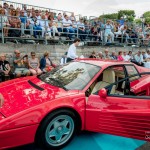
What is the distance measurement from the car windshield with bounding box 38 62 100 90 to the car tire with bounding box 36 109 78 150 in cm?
60

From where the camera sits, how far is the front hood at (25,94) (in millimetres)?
3562

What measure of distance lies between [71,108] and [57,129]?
1.37 ft

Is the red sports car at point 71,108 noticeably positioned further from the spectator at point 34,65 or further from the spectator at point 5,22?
the spectator at point 5,22

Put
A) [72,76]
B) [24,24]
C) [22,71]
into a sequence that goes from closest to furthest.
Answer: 1. [72,76]
2. [22,71]
3. [24,24]

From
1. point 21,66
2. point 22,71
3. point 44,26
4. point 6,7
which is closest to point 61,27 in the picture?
point 44,26

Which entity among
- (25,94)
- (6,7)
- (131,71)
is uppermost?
(6,7)

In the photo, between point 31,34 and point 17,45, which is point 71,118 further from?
point 31,34

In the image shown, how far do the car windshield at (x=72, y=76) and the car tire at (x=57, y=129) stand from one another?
0.60 metres

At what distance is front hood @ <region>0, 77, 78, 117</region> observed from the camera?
356 centimetres

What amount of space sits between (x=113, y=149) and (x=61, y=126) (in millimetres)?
984

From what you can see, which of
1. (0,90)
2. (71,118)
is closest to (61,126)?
(71,118)

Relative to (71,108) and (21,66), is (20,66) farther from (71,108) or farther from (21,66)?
(71,108)

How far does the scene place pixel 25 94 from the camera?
158 inches

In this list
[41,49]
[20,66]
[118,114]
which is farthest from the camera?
[41,49]
